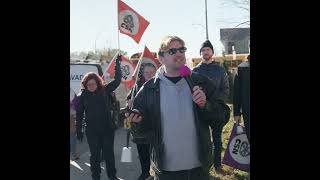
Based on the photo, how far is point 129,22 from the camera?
5.82m

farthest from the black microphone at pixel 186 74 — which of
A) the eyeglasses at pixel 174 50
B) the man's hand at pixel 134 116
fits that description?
the man's hand at pixel 134 116

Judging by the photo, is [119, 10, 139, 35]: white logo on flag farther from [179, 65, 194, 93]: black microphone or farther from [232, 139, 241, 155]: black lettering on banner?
[179, 65, 194, 93]: black microphone

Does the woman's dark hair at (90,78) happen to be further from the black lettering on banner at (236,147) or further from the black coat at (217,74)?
the black lettering on banner at (236,147)

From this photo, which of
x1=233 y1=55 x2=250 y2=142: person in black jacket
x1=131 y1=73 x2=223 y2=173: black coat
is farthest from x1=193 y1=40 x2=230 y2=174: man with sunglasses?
x1=131 y1=73 x2=223 y2=173: black coat

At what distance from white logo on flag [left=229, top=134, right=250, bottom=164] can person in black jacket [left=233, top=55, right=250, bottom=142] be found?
22 centimetres

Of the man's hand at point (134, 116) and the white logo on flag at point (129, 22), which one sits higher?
the white logo on flag at point (129, 22)

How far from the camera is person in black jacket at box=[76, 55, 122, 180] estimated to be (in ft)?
18.8

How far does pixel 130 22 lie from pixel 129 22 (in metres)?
0.01

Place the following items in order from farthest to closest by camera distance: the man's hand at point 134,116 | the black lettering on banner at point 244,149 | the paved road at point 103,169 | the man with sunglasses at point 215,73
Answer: the paved road at point 103,169
the man with sunglasses at point 215,73
the black lettering on banner at point 244,149
the man's hand at point 134,116

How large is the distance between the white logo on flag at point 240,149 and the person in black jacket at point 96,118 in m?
1.71

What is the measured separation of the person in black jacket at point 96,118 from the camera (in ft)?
Result: 18.8
